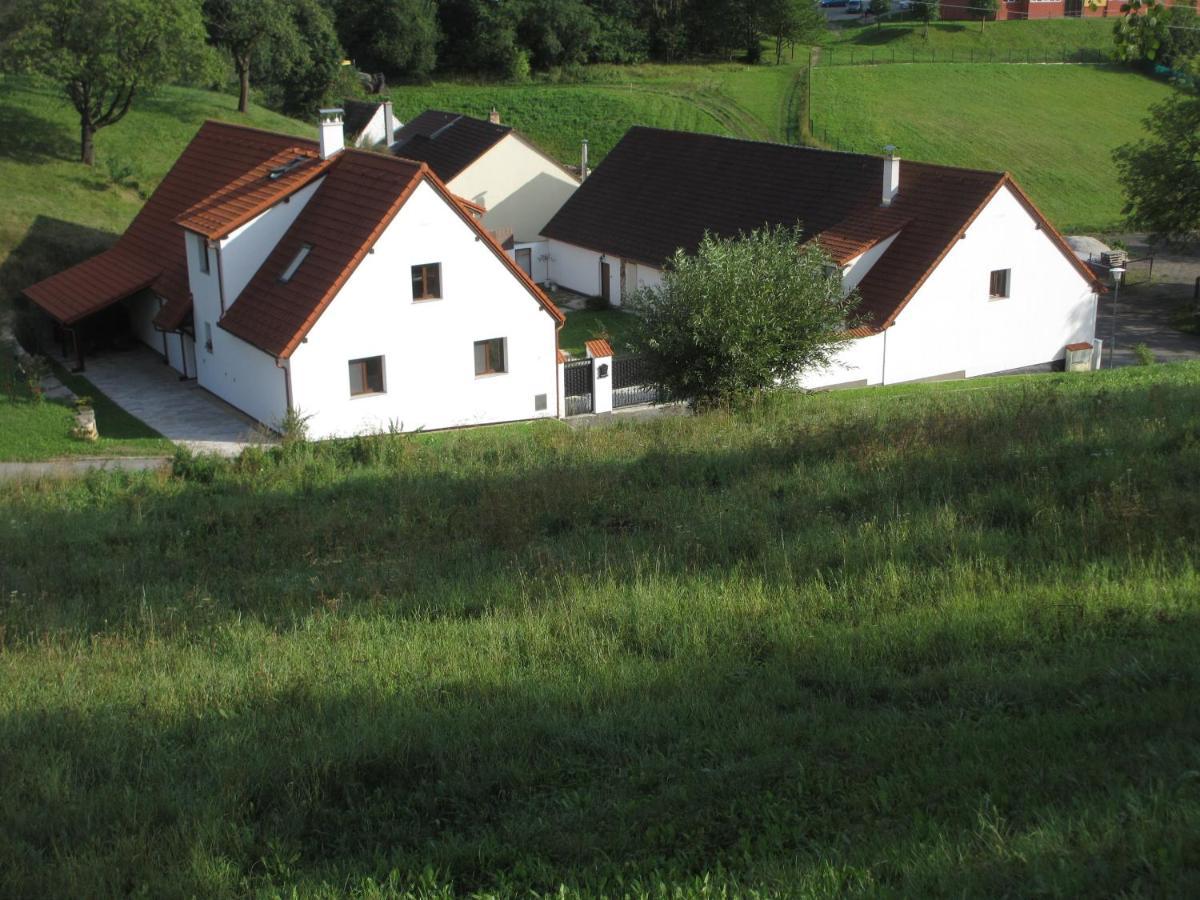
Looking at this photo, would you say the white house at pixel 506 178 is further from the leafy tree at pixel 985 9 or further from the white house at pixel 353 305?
the leafy tree at pixel 985 9

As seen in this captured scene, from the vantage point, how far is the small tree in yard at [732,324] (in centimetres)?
2264

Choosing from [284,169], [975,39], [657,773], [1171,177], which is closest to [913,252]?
[1171,177]

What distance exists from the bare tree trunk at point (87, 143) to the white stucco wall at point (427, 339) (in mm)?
18045

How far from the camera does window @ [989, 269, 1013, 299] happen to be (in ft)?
113

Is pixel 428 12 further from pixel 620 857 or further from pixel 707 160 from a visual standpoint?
pixel 620 857

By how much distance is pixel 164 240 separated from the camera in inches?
1364

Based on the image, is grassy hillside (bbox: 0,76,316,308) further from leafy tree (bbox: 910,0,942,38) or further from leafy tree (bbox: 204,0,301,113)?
leafy tree (bbox: 910,0,942,38)

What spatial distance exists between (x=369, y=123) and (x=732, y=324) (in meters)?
39.3

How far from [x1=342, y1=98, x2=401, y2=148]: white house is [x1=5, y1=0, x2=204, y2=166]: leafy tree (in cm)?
1246

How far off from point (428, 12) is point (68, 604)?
69726mm

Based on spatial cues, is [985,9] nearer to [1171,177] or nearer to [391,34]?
[391,34]

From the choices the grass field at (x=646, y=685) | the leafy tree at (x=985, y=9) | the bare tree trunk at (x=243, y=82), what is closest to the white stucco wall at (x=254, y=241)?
the grass field at (x=646, y=685)

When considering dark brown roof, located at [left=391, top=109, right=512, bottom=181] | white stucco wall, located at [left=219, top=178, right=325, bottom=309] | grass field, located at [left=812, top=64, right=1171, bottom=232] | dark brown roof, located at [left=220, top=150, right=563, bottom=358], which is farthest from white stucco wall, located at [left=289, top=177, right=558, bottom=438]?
grass field, located at [left=812, top=64, right=1171, bottom=232]

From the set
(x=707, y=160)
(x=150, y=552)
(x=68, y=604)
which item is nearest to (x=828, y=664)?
(x=68, y=604)
